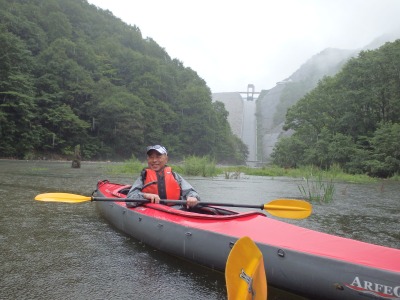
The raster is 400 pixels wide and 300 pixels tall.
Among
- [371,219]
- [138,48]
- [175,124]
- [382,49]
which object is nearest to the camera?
[371,219]

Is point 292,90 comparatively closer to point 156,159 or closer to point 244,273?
point 156,159

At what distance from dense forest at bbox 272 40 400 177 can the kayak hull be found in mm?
15187

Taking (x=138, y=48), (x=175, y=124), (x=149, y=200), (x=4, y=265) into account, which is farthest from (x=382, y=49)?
(x=138, y=48)

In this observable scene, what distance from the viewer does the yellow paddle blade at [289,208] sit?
327 centimetres

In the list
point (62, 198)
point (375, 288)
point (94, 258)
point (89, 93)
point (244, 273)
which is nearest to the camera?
point (244, 273)

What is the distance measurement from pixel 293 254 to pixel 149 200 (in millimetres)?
1792

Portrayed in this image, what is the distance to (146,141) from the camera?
122 feet

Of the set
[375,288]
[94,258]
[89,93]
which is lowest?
[94,258]

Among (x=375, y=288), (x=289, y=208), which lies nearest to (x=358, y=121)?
(x=289, y=208)

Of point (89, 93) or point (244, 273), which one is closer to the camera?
point (244, 273)

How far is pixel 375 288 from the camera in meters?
1.76

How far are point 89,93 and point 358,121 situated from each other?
22.9 meters

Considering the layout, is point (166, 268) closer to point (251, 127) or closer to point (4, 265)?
point (4, 265)

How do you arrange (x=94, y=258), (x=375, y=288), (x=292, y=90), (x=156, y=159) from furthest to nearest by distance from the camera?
(x=292, y=90) → (x=156, y=159) → (x=94, y=258) → (x=375, y=288)
